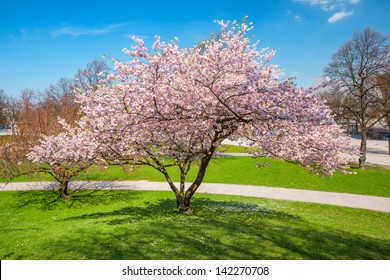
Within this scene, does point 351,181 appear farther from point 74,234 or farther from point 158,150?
point 74,234

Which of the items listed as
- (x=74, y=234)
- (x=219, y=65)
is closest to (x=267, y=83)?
(x=219, y=65)

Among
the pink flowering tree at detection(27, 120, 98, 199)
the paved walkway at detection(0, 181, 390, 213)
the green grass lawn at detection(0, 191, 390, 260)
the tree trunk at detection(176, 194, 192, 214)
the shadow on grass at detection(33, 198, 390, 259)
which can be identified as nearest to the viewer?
the shadow on grass at detection(33, 198, 390, 259)

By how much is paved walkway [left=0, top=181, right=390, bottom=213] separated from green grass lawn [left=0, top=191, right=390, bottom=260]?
4.69 ft

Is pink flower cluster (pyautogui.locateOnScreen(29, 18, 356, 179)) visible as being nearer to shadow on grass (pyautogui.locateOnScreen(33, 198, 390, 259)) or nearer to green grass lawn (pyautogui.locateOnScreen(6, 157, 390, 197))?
shadow on grass (pyautogui.locateOnScreen(33, 198, 390, 259))

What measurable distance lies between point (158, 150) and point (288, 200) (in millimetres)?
9795

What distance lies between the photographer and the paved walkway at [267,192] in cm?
A: 1717

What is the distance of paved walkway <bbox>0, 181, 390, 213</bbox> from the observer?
17.2m

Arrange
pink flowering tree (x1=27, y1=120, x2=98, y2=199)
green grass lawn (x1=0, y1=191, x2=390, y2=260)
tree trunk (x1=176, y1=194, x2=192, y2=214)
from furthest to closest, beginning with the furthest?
tree trunk (x1=176, y1=194, x2=192, y2=214) < pink flowering tree (x1=27, y1=120, x2=98, y2=199) < green grass lawn (x1=0, y1=191, x2=390, y2=260)

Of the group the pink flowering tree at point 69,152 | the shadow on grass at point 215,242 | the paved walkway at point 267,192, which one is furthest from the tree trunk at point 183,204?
the paved walkway at point 267,192

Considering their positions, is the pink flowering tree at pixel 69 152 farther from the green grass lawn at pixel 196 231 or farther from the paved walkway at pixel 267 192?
the paved walkway at pixel 267 192

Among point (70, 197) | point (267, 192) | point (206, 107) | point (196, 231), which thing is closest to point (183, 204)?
point (196, 231)

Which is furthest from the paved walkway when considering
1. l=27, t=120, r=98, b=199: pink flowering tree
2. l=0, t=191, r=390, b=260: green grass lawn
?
l=27, t=120, r=98, b=199: pink flowering tree

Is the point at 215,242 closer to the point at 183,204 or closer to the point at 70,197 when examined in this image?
the point at 183,204

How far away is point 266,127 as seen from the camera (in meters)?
9.55
